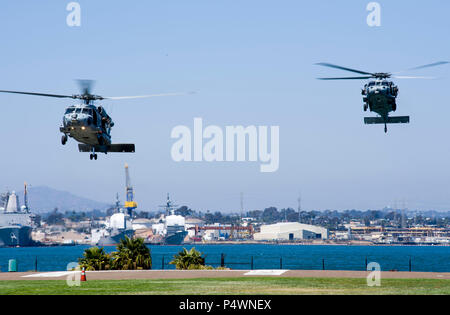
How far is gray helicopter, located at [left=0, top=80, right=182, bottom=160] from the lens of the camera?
42.4 metres

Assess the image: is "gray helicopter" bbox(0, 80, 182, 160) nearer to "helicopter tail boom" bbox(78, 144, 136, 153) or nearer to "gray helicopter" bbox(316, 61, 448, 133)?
"helicopter tail boom" bbox(78, 144, 136, 153)

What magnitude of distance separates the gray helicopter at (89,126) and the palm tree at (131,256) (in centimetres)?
1337

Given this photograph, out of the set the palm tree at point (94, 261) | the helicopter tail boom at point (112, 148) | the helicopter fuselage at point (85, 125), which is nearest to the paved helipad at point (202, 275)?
the palm tree at point (94, 261)

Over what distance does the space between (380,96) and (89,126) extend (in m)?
17.8

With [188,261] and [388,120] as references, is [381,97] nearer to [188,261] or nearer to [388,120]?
[388,120]

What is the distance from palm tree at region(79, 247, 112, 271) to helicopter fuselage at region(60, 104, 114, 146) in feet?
44.5

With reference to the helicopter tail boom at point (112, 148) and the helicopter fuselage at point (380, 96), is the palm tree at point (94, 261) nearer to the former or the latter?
the helicopter tail boom at point (112, 148)

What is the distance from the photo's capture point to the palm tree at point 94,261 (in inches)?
2173

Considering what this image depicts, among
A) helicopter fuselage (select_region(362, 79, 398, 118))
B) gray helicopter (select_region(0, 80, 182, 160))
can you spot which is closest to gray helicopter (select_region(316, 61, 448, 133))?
helicopter fuselage (select_region(362, 79, 398, 118))
